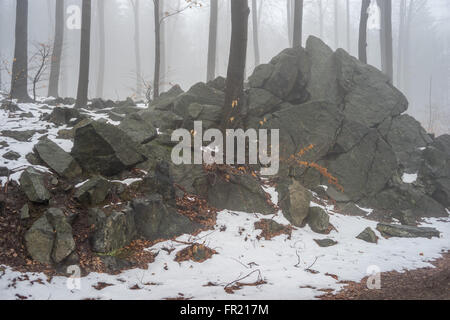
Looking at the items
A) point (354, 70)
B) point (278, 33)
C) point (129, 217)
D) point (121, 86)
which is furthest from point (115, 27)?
point (129, 217)

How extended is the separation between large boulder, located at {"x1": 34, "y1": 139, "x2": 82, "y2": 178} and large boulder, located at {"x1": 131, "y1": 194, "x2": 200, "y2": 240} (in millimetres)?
1685

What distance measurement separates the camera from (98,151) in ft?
21.2

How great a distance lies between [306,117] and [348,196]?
2671 millimetres

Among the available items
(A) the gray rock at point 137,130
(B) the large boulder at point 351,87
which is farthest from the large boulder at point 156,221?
(B) the large boulder at point 351,87

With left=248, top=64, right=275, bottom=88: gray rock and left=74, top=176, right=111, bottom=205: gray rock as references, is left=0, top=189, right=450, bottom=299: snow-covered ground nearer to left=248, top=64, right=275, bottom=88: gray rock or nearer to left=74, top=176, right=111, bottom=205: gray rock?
left=74, top=176, right=111, bottom=205: gray rock

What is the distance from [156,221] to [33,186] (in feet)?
7.65

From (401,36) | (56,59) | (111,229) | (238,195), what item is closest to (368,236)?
(238,195)

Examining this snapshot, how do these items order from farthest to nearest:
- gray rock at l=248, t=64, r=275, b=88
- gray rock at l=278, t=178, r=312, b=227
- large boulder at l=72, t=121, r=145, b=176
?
gray rock at l=248, t=64, r=275, b=88
gray rock at l=278, t=178, r=312, b=227
large boulder at l=72, t=121, r=145, b=176

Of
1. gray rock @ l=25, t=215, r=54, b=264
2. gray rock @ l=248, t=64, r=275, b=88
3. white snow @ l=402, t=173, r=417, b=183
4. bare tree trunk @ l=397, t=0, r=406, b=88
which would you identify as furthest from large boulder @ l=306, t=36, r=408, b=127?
bare tree trunk @ l=397, t=0, r=406, b=88

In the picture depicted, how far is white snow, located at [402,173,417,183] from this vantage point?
938 centimetres

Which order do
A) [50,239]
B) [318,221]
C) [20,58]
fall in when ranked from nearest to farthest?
1. [50,239]
2. [318,221]
3. [20,58]

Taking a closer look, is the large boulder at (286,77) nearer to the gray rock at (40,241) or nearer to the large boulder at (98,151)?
the large boulder at (98,151)

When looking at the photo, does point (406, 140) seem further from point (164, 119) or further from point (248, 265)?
point (164, 119)
